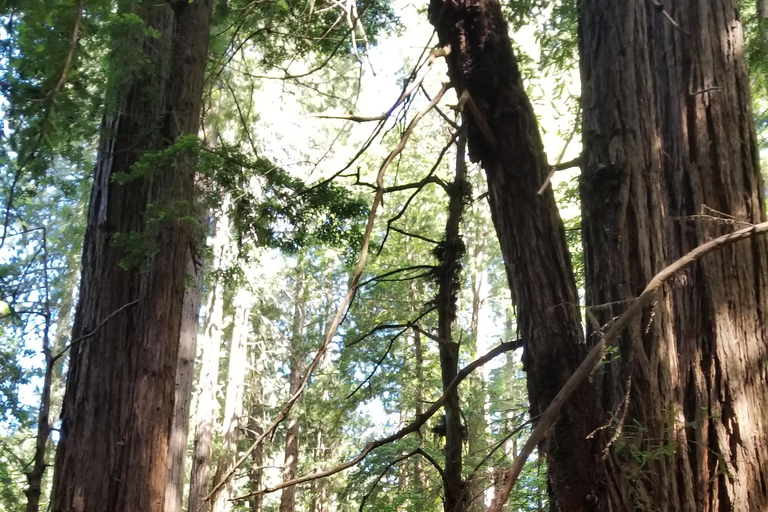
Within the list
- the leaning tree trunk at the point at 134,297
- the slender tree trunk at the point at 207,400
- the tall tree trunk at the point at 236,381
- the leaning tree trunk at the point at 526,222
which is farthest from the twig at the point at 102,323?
the tall tree trunk at the point at 236,381

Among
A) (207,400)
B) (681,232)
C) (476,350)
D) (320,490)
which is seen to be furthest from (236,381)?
(681,232)

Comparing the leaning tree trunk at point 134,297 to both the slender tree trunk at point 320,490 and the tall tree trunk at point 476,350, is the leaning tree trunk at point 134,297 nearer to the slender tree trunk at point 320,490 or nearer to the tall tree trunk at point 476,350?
the tall tree trunk at point 476,350

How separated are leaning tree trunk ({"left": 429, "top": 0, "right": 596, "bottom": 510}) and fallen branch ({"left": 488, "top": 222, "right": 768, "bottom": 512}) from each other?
1.53 ft

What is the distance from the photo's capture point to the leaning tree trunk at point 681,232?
276cm

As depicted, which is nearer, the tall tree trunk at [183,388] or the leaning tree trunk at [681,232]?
the leaning tree trunk at [681,232]

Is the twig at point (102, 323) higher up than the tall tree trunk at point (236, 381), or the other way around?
the tall tree trunk at point (236, 381)

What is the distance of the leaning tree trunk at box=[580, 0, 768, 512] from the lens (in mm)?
2760

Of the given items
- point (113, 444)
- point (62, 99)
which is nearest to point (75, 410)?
point (113, 444)

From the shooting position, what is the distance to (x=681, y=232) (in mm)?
3291

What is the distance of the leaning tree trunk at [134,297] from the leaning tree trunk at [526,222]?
202cm

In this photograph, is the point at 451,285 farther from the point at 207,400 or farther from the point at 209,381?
the point at 209,381

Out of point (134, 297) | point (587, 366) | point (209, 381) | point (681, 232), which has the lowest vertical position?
point (587, 366)

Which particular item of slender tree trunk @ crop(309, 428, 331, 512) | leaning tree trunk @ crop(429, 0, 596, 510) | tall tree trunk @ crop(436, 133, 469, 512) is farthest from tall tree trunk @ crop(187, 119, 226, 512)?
leaning tree trunk @ crop(429, 0, 596, 510)

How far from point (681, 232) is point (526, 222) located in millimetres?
1190
